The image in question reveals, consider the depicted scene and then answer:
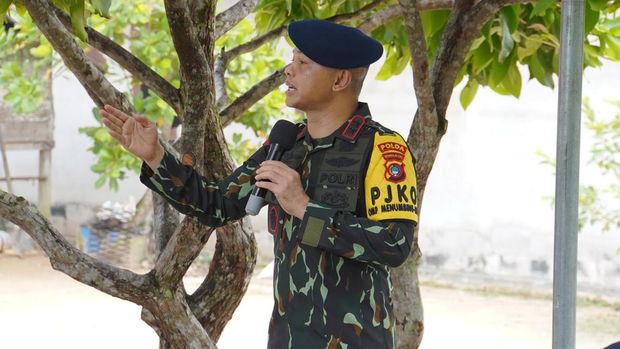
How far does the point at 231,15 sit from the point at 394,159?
1480mm

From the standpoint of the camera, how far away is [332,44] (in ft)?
6.58

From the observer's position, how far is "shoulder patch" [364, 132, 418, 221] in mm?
1897

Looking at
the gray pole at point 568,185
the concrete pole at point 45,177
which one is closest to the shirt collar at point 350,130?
the gray pole at point 568,185

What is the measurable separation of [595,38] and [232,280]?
5.16 ft

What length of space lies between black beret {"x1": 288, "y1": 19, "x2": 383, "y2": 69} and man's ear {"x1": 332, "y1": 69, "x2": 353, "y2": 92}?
17 mm

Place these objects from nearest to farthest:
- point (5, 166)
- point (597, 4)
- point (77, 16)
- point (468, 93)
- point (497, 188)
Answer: point (77, 16) < point (597, 4) < point (468, 93) < point (497, 188) < point (5, 166)

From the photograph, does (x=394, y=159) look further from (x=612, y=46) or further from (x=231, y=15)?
(x=612, y=46)

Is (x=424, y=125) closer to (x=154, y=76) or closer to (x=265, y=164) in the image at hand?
(x=154, y=76)

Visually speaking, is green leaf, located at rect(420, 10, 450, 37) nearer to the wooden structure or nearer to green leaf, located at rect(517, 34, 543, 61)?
green leaf, located at rect(517, 34, 543, 61)

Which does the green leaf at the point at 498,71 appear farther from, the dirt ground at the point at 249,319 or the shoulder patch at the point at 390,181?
the dirt ground at the point at 249,319


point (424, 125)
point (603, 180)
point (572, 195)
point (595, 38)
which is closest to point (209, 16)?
point (424, 125)

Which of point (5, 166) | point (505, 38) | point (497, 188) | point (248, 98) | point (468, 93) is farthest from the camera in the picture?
point (5, 166)

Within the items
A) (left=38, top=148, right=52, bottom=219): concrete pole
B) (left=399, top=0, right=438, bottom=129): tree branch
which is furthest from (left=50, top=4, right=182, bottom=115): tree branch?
(left=38, top=148, right=52, bottom=219): concrete pole

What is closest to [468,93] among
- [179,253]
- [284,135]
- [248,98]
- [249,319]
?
[248,98]
